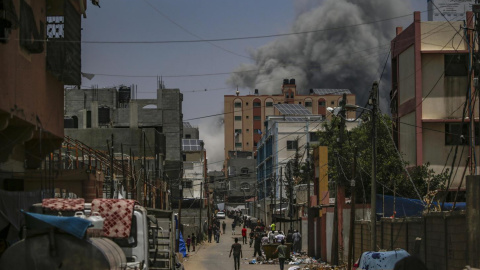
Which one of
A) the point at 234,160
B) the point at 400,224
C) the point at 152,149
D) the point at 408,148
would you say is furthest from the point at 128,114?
the point at 234,160

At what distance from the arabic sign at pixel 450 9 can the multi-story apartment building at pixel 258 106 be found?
10376 centimetres

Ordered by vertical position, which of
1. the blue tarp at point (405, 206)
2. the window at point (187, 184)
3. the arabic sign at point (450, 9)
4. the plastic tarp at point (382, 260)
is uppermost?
the arabic sign at point (450, 9)

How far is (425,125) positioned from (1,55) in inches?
1242

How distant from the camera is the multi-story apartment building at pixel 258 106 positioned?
15575cm

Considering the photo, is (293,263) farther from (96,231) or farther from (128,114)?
(128,114)

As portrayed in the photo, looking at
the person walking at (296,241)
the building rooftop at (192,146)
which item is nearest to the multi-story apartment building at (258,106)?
the building rooftop at (192,146)

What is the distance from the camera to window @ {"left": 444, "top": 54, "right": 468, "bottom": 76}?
4394cm

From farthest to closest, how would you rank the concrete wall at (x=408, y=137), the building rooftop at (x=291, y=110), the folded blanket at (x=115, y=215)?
the building rooftop at (x=291, y=110), the concrete wall at (x=408, y=137), the folded blanket at (x=115, y=215)

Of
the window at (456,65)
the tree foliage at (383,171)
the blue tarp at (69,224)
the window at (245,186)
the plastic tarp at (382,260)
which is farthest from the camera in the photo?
the window at (245,186)

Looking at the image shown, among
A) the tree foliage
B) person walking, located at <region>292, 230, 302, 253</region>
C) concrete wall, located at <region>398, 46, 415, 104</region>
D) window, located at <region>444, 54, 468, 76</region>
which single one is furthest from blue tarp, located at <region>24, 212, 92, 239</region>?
person walking, located at <region>292, 230, 302, 253</region>

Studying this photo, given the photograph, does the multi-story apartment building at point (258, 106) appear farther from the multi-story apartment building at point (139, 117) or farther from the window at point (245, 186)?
the multi-story apartment building at point (139, 117)

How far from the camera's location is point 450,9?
4831cm

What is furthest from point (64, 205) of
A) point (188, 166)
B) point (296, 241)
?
point (188, 166)

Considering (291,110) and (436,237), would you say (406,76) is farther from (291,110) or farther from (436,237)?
(291,110)
